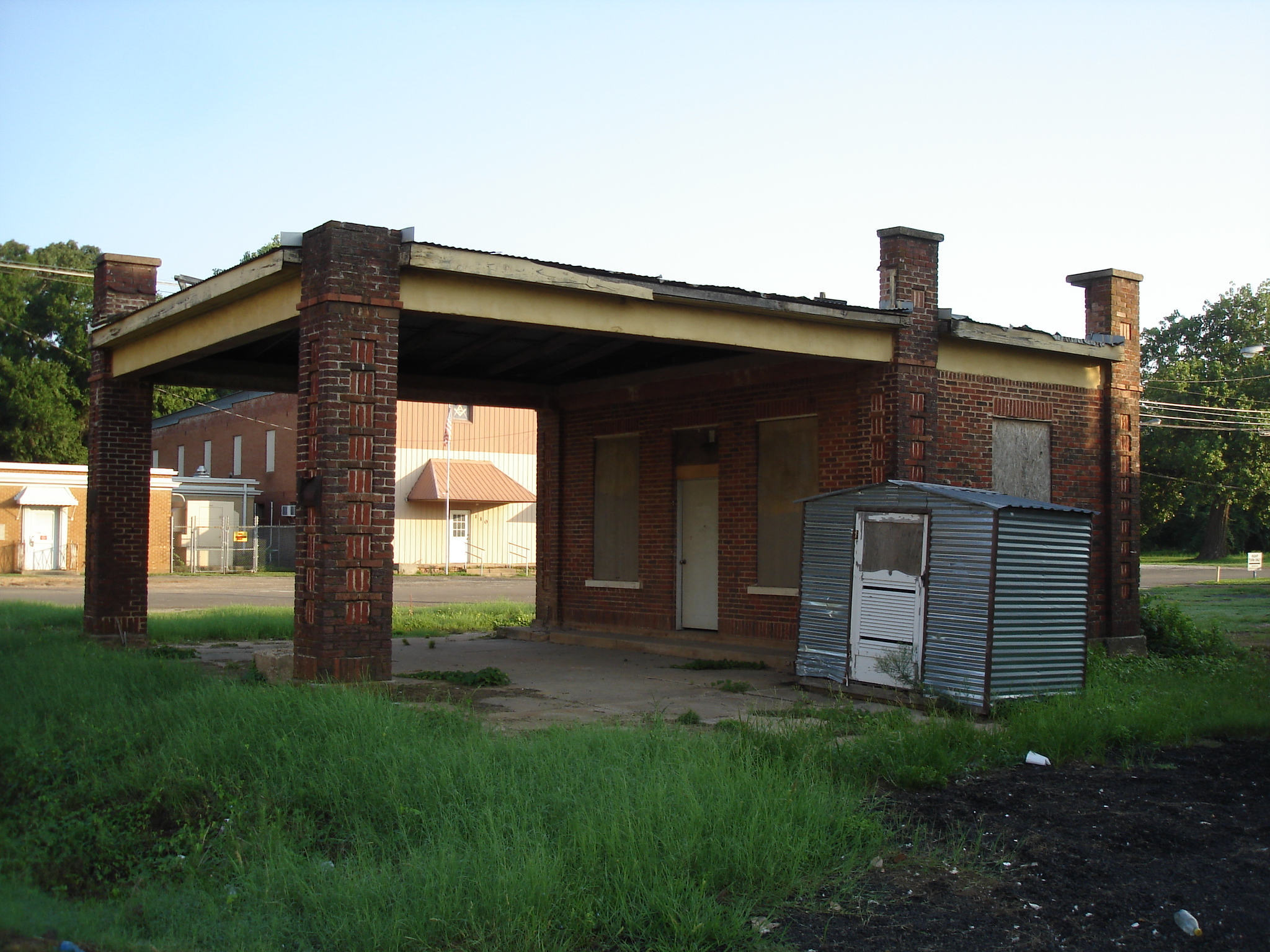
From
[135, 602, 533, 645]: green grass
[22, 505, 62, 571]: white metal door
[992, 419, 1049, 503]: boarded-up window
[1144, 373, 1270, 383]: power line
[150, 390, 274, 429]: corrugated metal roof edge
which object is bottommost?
[135, 602, 533, 645]: green grass

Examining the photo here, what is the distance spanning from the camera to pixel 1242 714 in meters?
9.35

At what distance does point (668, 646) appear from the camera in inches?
594

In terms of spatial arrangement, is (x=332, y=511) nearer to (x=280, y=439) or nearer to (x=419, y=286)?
(x=419, y=286)

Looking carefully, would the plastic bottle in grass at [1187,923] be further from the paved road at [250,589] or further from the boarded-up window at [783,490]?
the paved road at [250,589]

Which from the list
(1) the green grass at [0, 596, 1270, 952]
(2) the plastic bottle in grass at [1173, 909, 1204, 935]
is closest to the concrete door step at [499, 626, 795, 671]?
(1) the green grass at [0, 596, 1270, 952]

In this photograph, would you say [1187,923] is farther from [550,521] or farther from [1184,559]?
[1184,559]

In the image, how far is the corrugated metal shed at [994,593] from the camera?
9867 mm

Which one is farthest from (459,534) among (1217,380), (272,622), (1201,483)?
(1217,380)

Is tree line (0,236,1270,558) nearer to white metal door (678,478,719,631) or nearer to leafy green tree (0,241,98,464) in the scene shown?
leafy green tree (0,241,98,464)

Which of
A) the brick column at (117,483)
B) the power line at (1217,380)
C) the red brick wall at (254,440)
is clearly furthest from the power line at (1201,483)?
the brick column at (117,483)

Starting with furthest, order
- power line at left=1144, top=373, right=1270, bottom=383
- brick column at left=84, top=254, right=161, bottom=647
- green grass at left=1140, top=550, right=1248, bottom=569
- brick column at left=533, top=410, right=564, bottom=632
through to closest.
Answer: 1. green grass at left=1140, top=550, right=1248, bottom=569
2. power line at left=1144, top=373, right=1270, bottom=383
3. brick column at left=533, top=410, right=564, bottom=632
4. brick column at left=84, top=254, right=161, bottom=647

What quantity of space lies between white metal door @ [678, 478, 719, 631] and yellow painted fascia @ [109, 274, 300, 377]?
21.7 feet

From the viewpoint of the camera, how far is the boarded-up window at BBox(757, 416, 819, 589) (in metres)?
14.0

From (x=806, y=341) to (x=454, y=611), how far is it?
11857mm
